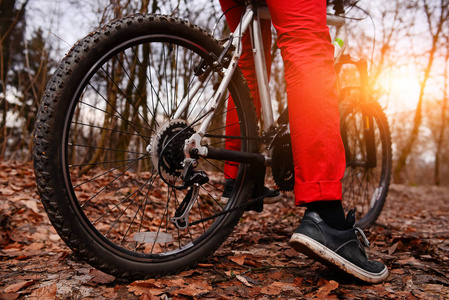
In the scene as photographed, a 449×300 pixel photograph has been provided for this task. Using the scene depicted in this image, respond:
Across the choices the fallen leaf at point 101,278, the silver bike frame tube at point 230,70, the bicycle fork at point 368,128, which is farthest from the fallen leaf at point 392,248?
the fallen leaf at point 101,278

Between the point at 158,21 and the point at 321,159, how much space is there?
90cm

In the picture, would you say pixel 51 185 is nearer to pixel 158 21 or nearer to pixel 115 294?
pixel 115 294

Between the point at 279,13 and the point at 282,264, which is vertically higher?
the point at 279,13

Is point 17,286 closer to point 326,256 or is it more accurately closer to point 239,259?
point 239,259

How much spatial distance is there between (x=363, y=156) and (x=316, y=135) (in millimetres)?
1793

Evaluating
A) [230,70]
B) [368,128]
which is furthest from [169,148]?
[368,128]

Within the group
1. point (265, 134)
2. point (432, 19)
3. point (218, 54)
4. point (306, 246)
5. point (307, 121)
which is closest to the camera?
point (306, 246)

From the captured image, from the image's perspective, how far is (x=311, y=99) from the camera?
4.55 feet

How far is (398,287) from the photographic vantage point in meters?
1.33

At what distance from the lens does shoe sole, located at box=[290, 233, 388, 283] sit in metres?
1.25

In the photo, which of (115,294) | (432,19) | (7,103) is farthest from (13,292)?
(432,19)

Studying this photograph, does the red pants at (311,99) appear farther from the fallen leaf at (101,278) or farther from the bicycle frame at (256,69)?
the fallen leaf at (101,278)

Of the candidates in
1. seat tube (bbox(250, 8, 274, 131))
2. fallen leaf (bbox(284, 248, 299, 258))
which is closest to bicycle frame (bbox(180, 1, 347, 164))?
seat tube (bbox(250, 8, 274, 131))

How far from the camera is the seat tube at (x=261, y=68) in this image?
5.75ft
